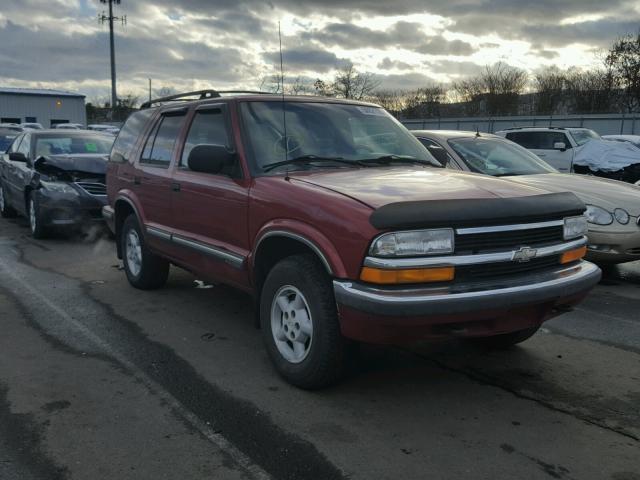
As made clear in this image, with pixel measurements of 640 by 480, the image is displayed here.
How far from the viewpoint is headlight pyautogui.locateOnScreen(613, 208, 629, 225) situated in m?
6.42

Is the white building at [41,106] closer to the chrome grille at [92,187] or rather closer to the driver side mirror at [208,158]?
the chrome grille at [92,187]

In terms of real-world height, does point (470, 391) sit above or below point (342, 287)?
below

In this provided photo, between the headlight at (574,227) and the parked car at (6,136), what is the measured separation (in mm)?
16116

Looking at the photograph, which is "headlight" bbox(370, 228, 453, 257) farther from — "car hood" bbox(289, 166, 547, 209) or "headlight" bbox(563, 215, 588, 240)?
"headlight" bbox(563, 215, 588, 240)

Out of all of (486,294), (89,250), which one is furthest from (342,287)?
(89,250)

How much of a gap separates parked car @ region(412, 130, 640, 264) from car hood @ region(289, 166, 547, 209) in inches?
53.6

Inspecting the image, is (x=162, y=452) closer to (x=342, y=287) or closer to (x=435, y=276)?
(x=342, y=287)

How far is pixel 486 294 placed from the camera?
3260 mm

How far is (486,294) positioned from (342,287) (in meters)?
0.78

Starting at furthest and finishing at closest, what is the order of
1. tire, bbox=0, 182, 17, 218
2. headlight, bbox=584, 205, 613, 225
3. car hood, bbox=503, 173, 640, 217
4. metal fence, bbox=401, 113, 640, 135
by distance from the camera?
metal fence, bbox=401, 113, 640, 135 → tire, bbox=0, 182, 17, 218 → car hood, bbox=503, 173, 640, 217 → headlight, bbox=584, 205, 613, 225

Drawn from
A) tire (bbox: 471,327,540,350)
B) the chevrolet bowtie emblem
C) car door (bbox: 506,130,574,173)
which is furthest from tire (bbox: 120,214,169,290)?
car door (bbox: 506,130,574,173)

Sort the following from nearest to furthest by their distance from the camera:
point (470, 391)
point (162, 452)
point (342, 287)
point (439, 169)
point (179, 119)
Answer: point (162, 452) → point (342, 287) → point (470, 391) → point (439, 169) → point (179, 119)

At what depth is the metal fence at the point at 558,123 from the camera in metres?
28.1

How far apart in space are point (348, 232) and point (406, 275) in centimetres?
39
